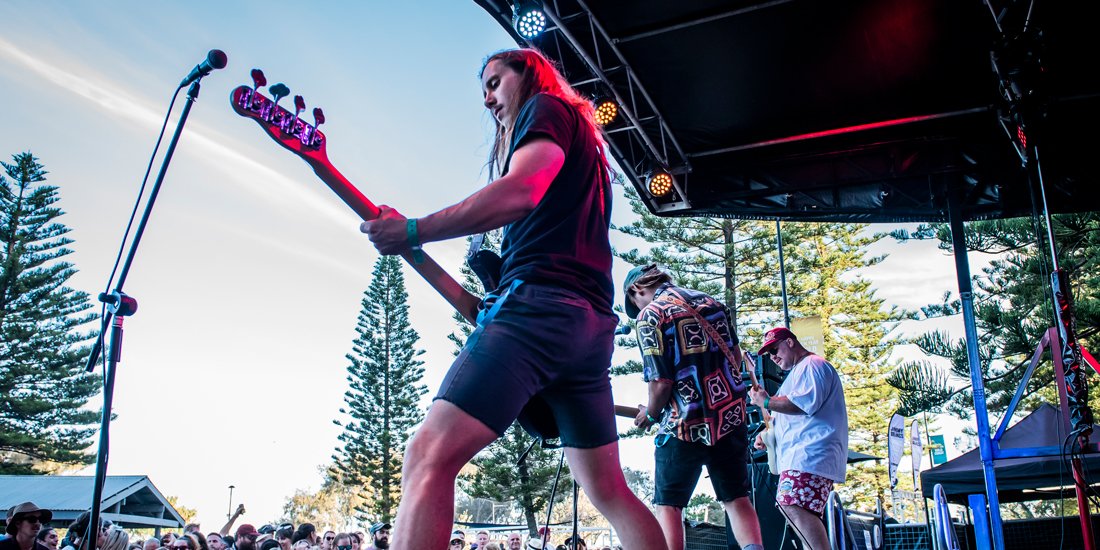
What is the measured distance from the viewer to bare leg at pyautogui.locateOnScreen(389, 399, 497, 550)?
1.51 meters

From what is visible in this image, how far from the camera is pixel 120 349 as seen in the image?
99.3 inches

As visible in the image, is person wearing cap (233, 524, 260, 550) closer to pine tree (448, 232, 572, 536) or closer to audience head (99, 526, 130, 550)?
audience head (99, 526, 130, 550)

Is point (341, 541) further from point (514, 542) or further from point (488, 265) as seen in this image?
point (488, 265)

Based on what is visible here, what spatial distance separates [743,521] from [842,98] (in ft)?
15.9

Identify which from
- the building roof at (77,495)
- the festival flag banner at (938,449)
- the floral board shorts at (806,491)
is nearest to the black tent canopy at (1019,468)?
the floral board shorts at (806,491)

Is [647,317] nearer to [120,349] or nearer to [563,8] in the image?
[120,349]

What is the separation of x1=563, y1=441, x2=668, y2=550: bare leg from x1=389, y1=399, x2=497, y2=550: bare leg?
45 cm

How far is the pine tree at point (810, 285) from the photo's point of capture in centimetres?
2638

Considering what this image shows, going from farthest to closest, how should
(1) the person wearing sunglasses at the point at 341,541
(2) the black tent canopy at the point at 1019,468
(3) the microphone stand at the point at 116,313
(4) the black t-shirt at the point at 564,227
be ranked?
(1) the person wearing sunglasses at the point at 341,541 → (2) the black tent canopy at the point at 1019,468 → (3) the microphone stand at the point at 116,313 → (4) the black t-shirt at the point at 564,227

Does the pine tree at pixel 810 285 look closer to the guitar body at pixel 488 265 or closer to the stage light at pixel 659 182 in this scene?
the stage light at pixel 659 182

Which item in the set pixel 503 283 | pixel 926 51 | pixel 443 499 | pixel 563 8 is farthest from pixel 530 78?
pixel 926 51

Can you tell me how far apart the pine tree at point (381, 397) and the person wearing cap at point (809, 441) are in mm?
30599

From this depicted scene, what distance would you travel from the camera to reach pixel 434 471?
158 centimetres

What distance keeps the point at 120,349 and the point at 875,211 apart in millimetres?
7443
